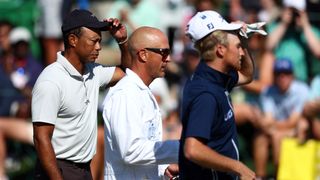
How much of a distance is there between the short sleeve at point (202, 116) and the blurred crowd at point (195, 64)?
514 cm

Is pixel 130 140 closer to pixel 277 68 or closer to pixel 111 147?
pixel 111 147

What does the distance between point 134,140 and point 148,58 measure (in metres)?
0.75

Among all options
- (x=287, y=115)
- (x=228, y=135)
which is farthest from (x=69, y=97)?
(x=287, y=115)

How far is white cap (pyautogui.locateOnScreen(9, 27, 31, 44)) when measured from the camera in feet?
39.6

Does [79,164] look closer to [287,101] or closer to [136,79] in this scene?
[136,79]

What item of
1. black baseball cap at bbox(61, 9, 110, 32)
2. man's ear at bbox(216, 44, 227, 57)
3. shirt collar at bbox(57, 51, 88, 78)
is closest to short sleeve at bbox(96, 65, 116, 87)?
shirt collar at bbox(57, 51, 88, 78)

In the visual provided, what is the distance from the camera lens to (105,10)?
1298 cm

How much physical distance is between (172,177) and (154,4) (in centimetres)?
618

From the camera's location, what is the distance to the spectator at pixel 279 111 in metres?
11.0

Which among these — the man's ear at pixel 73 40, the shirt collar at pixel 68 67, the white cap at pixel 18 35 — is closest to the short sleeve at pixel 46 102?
the shirt collar at pixel 68 67

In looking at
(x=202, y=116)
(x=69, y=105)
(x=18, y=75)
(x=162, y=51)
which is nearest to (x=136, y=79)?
(x=162, y=51)

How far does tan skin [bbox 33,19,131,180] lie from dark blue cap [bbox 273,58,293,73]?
4425 mm

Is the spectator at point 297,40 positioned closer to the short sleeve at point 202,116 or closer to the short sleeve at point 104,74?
the short sleeve at point 104,74

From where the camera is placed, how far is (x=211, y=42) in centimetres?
578
